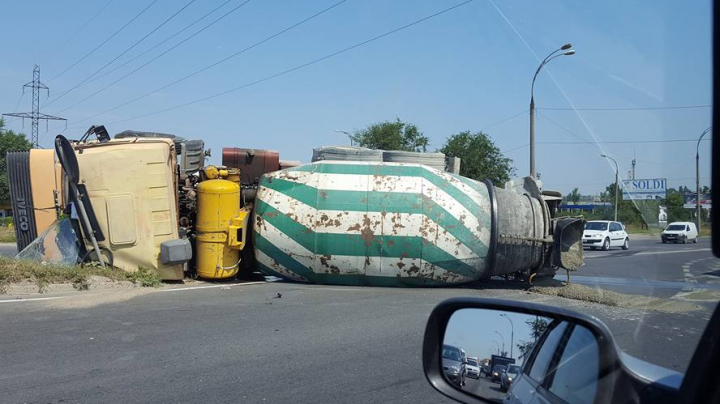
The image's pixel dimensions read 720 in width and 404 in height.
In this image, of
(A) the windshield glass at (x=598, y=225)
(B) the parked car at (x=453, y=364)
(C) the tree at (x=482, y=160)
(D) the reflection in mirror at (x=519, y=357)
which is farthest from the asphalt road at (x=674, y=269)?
(C) the tree at (x=482, y=160)

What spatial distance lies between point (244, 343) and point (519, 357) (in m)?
4.35

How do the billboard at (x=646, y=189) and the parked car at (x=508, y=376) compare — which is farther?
the billboard at (x=646, y=189)

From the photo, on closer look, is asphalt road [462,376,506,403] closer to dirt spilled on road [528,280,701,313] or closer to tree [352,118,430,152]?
dirt spilled on road [528,280,701,313]

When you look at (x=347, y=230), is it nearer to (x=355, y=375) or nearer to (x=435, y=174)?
(x=435, y=174)

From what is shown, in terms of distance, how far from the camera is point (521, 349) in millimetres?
2486

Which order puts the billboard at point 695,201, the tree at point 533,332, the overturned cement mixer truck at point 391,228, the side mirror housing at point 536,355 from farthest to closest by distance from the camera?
the overturned cement mixer truck at point 391,228, the tree at point 533,332, the side mirror housing at point 536,355, the billboard at point 695,201

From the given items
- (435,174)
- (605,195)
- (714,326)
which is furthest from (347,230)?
(714,326)

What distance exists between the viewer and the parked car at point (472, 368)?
2.59 metres

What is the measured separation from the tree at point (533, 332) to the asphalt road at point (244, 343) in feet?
0.89

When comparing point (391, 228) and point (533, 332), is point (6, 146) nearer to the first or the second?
point (391, 228)

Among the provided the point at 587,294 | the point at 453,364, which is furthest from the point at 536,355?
the point at 587,294

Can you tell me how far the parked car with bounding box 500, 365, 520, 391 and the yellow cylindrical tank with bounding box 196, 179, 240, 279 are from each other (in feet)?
28.4

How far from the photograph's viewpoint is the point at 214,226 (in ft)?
35.0

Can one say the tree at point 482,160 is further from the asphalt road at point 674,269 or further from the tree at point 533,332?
the tree at point 533,332
